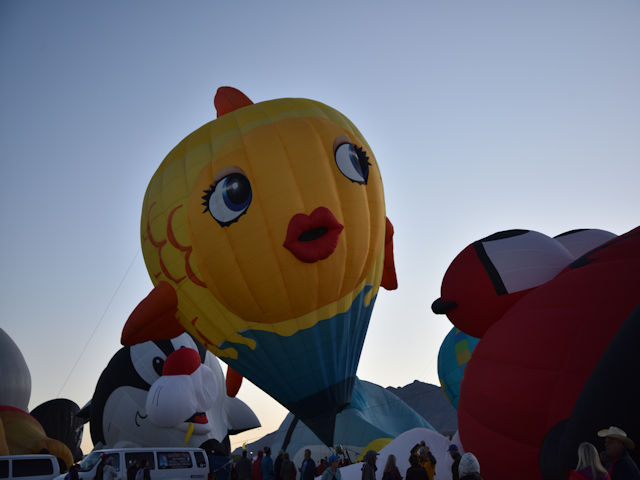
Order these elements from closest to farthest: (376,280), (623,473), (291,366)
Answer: (623,473) → (291,366) → (376,280)

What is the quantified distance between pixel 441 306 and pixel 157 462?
561 cm

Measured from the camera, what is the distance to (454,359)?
50.6ft

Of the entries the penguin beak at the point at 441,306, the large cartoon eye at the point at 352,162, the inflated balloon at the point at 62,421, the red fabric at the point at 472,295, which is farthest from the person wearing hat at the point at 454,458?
the inflated balloon at the point at 62,421

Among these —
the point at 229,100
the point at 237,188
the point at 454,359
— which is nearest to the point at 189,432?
the point at 237,188

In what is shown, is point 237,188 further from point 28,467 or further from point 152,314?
point 28,467

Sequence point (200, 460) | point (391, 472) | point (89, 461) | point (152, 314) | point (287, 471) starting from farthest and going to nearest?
1. point (152, 314)
2. point (200, 460)
3. point (287, 471)
4. point (89, 461)
5. point (391, 472)

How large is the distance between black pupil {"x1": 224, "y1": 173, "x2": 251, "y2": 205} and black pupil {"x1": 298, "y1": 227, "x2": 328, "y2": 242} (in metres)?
1.31

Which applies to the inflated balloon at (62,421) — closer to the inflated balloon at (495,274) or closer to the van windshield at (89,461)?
the van windshield at (89,461)

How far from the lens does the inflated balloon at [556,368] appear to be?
4.36 meters

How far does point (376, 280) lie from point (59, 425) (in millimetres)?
14195

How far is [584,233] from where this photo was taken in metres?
7.32

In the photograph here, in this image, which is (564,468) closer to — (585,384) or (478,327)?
(585,384)

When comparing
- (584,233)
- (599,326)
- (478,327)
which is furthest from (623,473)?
(584,233)

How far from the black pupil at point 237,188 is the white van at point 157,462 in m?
4.63
